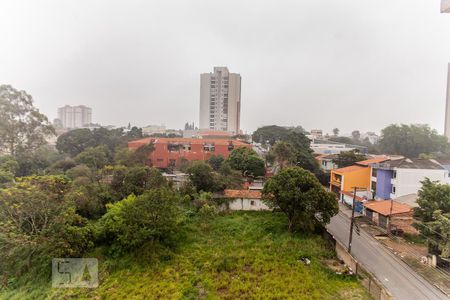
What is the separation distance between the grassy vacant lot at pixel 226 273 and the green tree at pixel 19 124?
18.2m

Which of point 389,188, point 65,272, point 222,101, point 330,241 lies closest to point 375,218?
point 389,188

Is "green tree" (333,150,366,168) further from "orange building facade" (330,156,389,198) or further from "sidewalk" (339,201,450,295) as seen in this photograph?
"sidewalk" (339,201,450,295)

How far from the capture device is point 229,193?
17047mm

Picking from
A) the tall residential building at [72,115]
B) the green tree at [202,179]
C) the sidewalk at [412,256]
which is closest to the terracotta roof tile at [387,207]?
the sidewalk at [412,256]

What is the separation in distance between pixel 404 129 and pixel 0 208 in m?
49.1

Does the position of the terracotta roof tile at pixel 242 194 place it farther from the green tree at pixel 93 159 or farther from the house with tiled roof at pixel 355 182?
the green tree at pixel 93 159

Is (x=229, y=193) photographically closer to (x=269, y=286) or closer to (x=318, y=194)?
(x=318, y=194)

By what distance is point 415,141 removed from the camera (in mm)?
37000

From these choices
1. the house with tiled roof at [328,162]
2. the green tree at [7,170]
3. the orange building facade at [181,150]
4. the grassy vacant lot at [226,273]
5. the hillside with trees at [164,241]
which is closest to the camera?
the grassy vacant lot at [226,273]

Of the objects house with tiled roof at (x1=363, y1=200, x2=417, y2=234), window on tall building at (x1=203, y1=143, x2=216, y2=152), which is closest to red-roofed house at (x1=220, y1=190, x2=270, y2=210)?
house with tiled roof at (x1=363, y1=200, x2=417, y2=234)

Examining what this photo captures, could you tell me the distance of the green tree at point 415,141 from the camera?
36.9 meters

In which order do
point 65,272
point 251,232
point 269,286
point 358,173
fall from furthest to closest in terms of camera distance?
point 358,173 → point 251,232 → point 65,272 → point 269,286

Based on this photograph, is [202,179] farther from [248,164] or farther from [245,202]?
[248,164]

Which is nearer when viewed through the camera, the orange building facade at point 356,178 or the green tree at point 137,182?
the green tree at point 137,182
